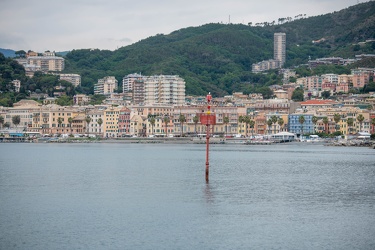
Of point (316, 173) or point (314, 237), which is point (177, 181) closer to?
point (316, 173)

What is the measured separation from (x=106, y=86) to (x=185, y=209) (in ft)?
509

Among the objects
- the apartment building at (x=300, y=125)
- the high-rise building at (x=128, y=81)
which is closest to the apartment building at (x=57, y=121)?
the apartment building at (x=300, y=125)

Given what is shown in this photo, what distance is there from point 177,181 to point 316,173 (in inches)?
502

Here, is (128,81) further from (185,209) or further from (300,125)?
(185,209)

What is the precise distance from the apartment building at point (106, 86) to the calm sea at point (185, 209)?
134m

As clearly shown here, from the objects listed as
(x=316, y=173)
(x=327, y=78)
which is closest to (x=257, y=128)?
(x=327, y=78)

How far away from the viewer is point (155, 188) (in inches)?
1742

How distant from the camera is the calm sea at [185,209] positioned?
2911 cm

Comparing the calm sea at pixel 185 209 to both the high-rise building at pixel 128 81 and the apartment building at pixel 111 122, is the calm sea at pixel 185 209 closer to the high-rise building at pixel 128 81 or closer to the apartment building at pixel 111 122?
the apartment building at pixel 111 122

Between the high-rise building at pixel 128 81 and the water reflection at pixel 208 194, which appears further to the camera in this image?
the high-rise building at pixel 128 81

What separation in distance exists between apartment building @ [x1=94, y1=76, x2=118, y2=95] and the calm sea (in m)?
134

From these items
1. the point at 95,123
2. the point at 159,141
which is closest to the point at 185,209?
the point at 159,141

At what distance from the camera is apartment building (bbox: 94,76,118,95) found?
190 metres

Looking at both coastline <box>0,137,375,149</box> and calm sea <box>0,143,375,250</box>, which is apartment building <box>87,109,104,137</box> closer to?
coastline <box>0,137,375,149</box>
